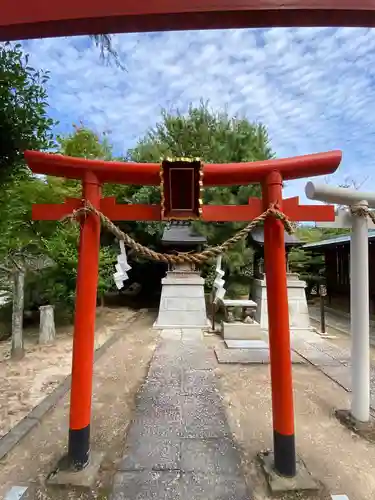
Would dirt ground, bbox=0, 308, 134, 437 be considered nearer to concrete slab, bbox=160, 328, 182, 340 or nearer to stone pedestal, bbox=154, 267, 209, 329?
concrete slab, bbox=160, 328, 182, 340

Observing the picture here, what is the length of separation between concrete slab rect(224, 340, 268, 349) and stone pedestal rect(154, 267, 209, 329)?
2075 millimetres

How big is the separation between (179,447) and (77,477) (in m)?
0.97

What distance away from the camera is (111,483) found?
2.61 m

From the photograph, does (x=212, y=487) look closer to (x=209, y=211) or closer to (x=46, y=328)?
(x=209, y=211)

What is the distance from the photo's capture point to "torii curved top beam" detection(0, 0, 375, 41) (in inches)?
58.5

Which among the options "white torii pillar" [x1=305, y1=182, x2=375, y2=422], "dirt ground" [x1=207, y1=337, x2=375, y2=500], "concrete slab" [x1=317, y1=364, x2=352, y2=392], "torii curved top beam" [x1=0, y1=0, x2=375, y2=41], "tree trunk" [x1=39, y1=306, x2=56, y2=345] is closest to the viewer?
"torii curved top beam" [x1=0, y1=0, x2=375, y2=41]

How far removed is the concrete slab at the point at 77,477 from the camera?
2.57 meters

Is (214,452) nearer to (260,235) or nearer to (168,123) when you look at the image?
(260,235)

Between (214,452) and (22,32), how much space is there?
11.5 feet

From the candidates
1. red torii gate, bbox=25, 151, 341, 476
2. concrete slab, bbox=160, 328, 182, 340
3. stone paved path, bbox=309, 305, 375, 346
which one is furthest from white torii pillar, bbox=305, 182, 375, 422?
concrete slab, bbox=160, 328, 182, 340

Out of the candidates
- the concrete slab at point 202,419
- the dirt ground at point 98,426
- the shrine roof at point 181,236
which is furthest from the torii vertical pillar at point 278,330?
the shrine roof at point 181,236

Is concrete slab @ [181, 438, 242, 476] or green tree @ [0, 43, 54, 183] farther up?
green tree @ [0, 43, 54, 183]

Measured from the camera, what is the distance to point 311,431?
3.55 meters

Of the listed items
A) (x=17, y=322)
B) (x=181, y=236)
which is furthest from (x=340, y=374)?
(x=181, y=236)
